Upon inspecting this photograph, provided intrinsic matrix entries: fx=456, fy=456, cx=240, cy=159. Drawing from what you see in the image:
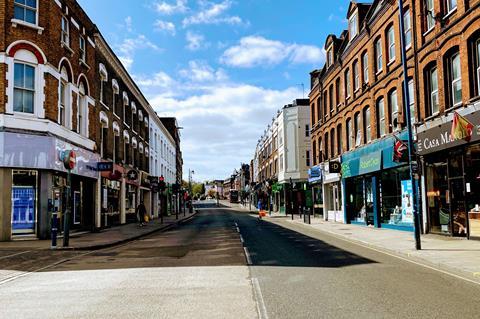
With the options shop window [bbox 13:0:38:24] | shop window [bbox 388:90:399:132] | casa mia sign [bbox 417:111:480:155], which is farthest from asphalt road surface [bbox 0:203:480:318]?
shop window [bbox 13:0:38:24]

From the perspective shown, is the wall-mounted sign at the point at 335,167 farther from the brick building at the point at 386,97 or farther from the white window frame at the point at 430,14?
the white window frame at the point at 430,14

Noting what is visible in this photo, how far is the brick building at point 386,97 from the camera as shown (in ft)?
55.9

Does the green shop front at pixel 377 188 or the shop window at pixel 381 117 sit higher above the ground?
the shop window at pixel 381 117

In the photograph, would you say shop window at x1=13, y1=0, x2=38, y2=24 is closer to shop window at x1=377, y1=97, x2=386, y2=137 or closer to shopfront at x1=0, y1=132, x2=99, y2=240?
shopfront at x1=0, y1=132, x2=99, y2=240

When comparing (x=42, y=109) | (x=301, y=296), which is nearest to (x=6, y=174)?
(x=42, y=109)

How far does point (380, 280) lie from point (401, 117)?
14.2 m

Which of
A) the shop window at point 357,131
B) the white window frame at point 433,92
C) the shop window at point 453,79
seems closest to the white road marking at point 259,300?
the shop window at point 453,79

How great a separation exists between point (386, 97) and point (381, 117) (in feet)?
4.91

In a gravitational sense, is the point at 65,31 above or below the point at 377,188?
above

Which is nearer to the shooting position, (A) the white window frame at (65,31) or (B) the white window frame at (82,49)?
(A) the white window frame at (65,31)

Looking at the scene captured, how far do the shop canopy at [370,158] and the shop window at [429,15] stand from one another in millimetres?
4738

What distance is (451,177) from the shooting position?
1741 centimetres

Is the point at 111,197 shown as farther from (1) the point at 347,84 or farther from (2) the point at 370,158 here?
(1) the point at 347,84

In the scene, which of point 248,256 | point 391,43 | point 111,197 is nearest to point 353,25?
point 391,43
